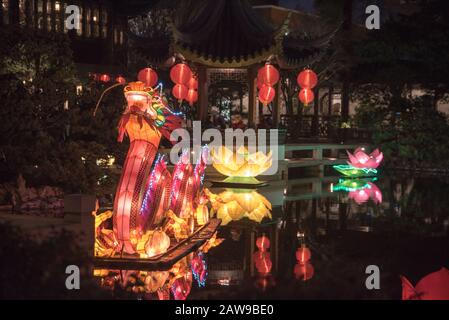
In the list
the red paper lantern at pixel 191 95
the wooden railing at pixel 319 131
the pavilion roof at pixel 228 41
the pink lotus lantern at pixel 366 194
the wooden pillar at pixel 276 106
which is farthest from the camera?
the wooden railing at pixel 319 131

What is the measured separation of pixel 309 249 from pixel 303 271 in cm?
148

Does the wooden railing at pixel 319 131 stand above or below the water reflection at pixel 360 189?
above

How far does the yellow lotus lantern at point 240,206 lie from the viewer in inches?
495

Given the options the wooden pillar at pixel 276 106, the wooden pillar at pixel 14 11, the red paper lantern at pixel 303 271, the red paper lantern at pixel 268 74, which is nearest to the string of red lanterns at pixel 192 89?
the wooden pillar at pixel 276 106

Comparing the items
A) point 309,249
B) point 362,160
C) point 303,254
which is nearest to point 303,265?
point 303,254

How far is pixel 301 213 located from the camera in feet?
44.0

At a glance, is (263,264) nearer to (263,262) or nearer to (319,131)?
(263,262)

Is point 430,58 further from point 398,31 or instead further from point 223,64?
point 223,64

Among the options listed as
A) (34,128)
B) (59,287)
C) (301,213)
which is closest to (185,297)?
(59,287)

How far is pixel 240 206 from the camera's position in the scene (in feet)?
45.6

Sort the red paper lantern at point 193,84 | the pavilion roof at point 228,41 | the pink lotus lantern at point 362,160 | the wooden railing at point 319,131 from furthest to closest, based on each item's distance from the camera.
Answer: the wooden railing at point 319,131, the red paper lantern at point 193,84, the pink lotus lantern at point 362,160, the pavilion roof at point 228,41

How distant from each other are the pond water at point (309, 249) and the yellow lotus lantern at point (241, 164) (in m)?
0.66

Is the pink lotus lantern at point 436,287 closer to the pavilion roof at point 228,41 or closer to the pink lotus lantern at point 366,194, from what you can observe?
the pink lotus lantern at point 366,194

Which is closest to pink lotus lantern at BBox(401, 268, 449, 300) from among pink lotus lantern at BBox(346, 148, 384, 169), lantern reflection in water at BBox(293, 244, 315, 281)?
lantern reflection in water at BBox(293, 244, 315, 281)
